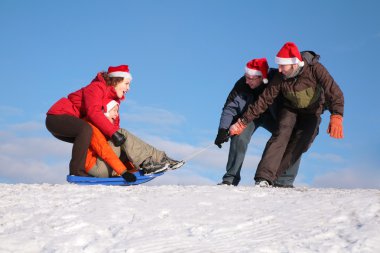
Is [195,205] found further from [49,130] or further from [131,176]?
[49,130]

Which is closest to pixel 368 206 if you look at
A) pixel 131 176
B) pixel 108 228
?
pixel 108 228

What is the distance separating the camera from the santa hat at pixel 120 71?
21.9 feet

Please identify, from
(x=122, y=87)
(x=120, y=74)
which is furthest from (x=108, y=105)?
(x=120, y=74)

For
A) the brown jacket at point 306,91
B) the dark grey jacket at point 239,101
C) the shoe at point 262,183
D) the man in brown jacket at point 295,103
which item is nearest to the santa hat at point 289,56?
the man in brown jacket at point 295,103

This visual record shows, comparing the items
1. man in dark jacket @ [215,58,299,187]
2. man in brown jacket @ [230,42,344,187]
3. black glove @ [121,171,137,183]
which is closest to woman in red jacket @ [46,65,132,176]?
black glove @ [121,171,137,183]

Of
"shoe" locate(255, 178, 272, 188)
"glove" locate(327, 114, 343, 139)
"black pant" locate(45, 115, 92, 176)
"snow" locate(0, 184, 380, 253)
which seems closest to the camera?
"snow" locate(0, 184, 380, 253)

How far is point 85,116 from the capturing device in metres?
6.62

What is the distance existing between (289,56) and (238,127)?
1.06 meters

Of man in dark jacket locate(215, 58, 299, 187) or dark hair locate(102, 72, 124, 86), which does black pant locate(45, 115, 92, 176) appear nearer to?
dark hair locate(102, 72, 124, 86)

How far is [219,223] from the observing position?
12.6ft

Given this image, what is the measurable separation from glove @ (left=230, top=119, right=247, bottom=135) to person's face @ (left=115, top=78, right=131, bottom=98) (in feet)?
4.64

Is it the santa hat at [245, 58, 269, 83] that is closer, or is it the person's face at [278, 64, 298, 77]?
the person's face at [278, 64, 298, 77]

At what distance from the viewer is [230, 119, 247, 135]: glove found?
21.4ft

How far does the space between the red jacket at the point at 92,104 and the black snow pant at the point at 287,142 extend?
1824mm
